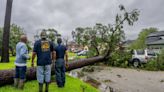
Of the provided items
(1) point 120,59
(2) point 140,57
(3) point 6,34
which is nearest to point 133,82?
(1) point 120,59

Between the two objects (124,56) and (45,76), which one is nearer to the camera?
(45,76)

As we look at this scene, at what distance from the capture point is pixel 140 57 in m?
24.5

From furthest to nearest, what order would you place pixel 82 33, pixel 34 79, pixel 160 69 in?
pixel 82 33 → pixel 160 69 → pixel 34 79

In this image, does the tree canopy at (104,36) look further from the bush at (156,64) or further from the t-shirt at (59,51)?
the t-shirt at (59,51)

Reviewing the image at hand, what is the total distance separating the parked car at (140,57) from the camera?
24069 millimetres

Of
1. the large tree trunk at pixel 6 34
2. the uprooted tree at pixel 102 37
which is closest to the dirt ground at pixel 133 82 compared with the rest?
the uprooted tree at pixel 102 37

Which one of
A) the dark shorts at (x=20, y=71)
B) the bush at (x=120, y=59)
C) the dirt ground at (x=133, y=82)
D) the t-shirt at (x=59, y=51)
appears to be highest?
the t-shirt at (x=59, y=51)

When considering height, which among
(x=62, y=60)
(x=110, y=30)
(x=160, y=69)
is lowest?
(x=160, y=69)

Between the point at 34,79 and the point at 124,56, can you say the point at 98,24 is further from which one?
the point at 34,79

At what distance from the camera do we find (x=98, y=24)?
26.2m

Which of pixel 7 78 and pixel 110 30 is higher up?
pixel 110 30

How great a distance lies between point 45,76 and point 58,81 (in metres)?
1.31

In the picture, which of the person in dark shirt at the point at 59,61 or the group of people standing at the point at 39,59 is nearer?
the group of people standing at the point at 39,59

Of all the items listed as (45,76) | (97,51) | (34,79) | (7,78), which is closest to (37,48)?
(45,76)
